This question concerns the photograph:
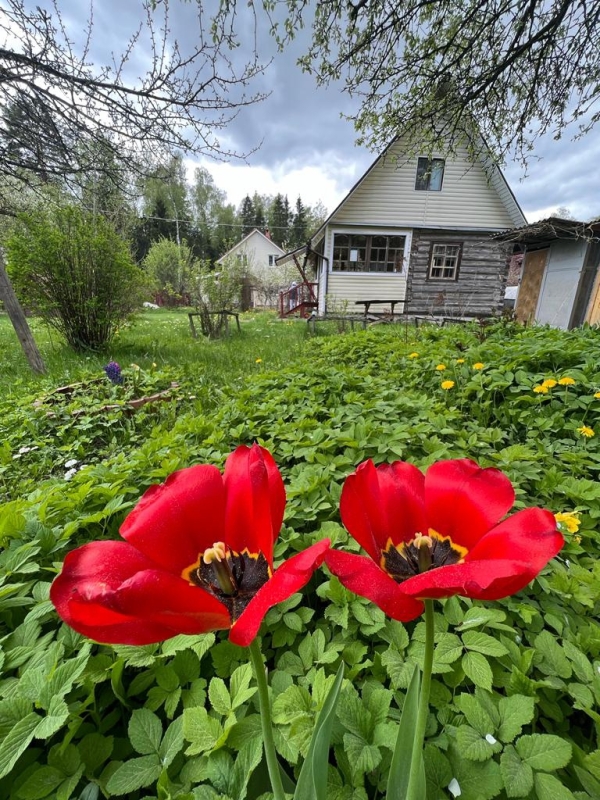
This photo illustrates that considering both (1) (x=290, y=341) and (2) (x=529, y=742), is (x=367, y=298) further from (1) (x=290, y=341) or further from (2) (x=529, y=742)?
(2) (x=529, y=742)

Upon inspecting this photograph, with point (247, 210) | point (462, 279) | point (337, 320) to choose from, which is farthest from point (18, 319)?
point (247, 210)

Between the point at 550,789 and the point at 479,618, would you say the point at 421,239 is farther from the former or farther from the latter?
the point at 550,789

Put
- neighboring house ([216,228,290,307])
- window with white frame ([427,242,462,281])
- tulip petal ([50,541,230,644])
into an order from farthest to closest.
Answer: neighboring house ([216,228,290,307]) → window with white frame ([427,242,462,281]) → tulip petal ([50,541,230,644])

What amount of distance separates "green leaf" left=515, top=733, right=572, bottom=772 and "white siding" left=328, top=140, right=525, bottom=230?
45.6 ft

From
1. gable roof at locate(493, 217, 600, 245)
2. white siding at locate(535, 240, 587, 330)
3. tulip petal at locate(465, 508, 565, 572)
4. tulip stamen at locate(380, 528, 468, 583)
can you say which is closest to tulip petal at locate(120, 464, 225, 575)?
tulip stamen at locate(380, 528, 468, 583)

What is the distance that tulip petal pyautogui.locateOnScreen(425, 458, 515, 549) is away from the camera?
0.49 metres

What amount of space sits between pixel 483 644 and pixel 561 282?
34.9ft

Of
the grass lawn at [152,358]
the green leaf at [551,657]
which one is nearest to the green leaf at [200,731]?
the green leaf at [551,657]

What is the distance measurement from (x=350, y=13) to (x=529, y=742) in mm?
5639

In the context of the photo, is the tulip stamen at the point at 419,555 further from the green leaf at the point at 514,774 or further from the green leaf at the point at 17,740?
the green leaf at the point at 17,740

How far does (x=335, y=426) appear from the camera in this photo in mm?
2100

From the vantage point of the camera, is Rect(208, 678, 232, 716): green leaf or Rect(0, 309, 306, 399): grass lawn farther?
Rect(0, 309, 306, 399): grass lawn

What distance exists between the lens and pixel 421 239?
44.0ft

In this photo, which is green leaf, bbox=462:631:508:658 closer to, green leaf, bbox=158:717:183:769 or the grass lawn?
green leaf, bbox=158:717:183:769
